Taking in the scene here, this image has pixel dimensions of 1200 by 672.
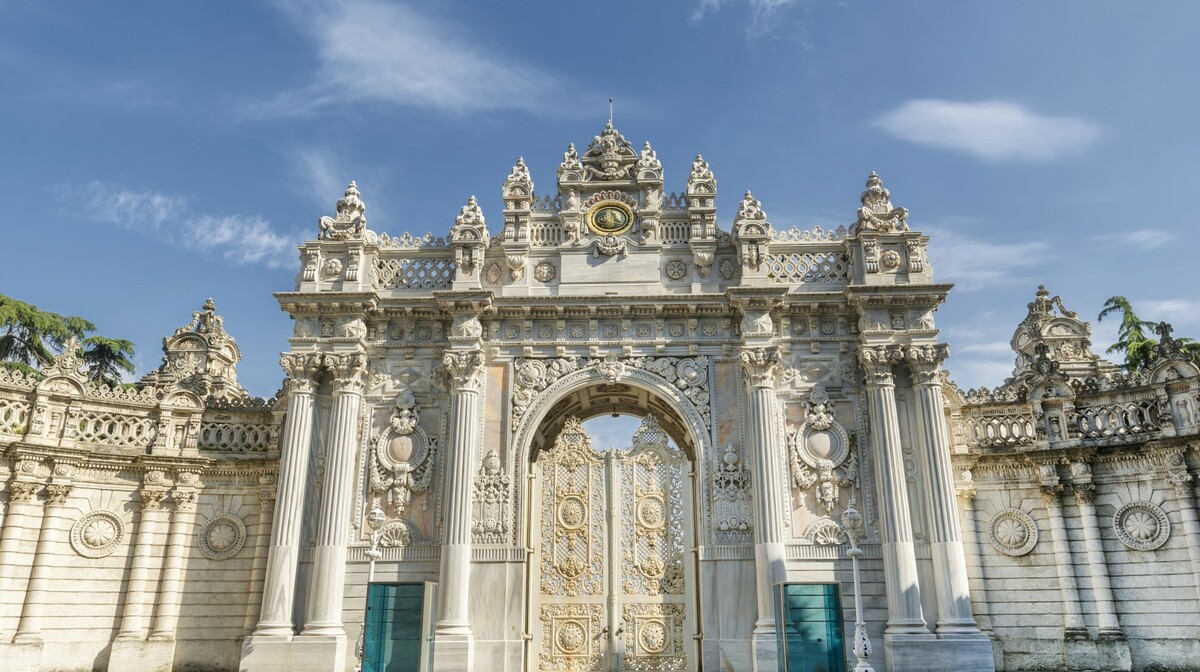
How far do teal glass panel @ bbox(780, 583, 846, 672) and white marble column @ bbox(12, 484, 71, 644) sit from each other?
15.6m

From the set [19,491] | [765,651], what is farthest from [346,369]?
[765,651]

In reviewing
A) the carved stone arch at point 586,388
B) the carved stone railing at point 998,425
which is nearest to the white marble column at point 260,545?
the carved stone arch at point 586,388

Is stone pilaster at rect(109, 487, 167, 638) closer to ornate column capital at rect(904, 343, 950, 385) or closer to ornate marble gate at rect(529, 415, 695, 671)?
ornate marble gate at rect(529, 415, 695, 671)

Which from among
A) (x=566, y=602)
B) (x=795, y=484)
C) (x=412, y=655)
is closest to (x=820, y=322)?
(x=795, y=484)

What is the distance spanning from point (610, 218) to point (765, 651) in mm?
10460

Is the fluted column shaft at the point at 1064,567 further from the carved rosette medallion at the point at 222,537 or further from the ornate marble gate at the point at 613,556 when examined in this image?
the carved rosette medallion at the point at 222,537

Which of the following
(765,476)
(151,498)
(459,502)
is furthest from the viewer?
(151,498)

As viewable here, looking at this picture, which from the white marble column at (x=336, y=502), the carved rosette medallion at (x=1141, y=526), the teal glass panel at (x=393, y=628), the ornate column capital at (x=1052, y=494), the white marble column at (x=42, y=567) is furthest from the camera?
the ornate column capital at (x=1052, y=494)

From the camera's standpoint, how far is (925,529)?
696 inches

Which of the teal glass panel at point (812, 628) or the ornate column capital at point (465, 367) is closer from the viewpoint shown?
the teal glass panel at point (812, 628)

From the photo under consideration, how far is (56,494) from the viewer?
1866 centimetres

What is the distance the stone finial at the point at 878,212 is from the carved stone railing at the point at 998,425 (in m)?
4.65

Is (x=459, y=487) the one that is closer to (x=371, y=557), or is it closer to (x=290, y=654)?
(x=371, y=557)

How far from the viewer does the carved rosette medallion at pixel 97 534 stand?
61.9ft
